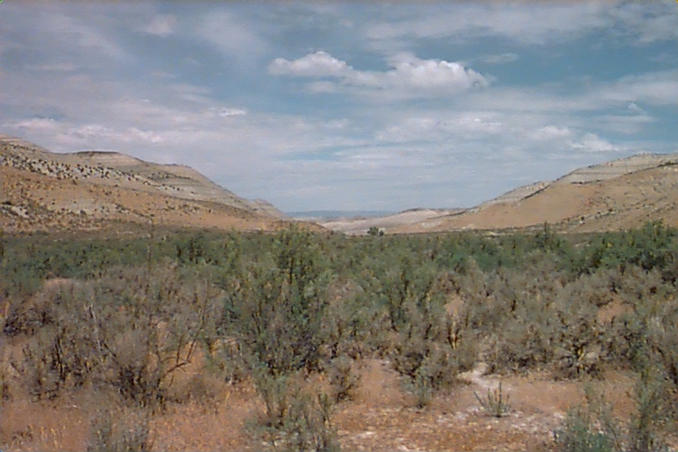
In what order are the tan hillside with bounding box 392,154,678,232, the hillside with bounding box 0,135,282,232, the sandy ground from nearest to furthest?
the sandy ground
the hillside with bounding box 0,135,282,232
the tan hillside with bounding box 392,154,678,232

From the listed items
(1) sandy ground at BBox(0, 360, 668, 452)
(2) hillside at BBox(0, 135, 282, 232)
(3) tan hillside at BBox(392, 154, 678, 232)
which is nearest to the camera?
(1) sandy ground at BBox(0, 360, 668, 452)

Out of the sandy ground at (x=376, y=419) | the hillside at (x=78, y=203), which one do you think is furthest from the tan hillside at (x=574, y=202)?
the sandy ground at (x=376, y=419)

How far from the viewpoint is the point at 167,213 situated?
71.4m

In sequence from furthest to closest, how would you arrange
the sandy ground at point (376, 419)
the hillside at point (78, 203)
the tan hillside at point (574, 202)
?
the tan hillside at point (574, 202)
the hillside at point (78, 203)
the sandy ground at point (376, 419)

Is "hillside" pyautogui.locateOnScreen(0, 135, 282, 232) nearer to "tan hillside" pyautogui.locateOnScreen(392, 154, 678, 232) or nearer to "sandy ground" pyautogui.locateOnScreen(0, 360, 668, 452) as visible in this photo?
"tan hillside" pyautogui.locateOnScreen(392, 154, 678, 232)

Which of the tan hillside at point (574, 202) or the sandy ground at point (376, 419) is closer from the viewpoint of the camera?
the sandy ground at point (376, 419)

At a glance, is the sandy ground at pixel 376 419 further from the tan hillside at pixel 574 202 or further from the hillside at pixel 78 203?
the tan hillside at pixel 574 202

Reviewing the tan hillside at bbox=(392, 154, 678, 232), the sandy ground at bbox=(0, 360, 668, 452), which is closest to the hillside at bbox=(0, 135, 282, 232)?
the tan hillside at bbox=(392, 154, 678, 232)

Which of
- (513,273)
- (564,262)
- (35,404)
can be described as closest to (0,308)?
(35,404)

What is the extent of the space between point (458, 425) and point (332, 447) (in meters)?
2.37

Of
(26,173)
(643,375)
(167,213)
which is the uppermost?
(26,173)

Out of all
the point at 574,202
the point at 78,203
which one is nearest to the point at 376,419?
the point at 78,203

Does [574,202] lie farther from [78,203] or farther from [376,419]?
[376,419]

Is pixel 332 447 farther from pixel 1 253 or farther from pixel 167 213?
pixel 167 213
